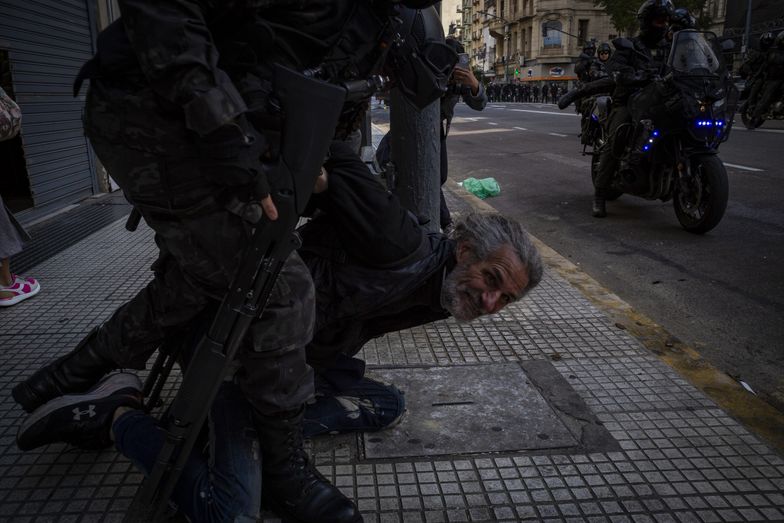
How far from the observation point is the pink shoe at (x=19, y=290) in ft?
11.8

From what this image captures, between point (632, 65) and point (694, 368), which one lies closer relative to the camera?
point (694, 368)

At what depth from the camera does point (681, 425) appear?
247 cm

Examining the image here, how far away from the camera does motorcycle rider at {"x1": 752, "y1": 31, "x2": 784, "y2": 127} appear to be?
15.1 m

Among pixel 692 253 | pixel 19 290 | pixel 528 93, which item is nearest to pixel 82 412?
pixel 19 290

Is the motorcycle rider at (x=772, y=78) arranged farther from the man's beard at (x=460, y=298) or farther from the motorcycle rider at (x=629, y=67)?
the man's beard at (x=460, y=298)

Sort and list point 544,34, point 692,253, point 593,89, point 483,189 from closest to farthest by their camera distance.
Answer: point 692,253 → point 593,89 → point 483,189 → point 544,34

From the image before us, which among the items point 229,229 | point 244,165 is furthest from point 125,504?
point 244,165

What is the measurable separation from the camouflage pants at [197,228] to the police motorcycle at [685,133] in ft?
15.3

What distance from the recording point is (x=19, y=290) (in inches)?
145

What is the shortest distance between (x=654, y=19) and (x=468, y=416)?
544 centimetres

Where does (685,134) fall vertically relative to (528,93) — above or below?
above

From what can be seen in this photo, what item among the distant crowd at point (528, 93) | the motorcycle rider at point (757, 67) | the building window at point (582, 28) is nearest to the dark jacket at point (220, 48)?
the motorcycle rider at point (757, 67)

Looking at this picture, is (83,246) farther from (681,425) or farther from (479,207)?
(681,425)

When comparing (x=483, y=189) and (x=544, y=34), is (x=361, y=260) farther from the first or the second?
(x=544, y=34)
